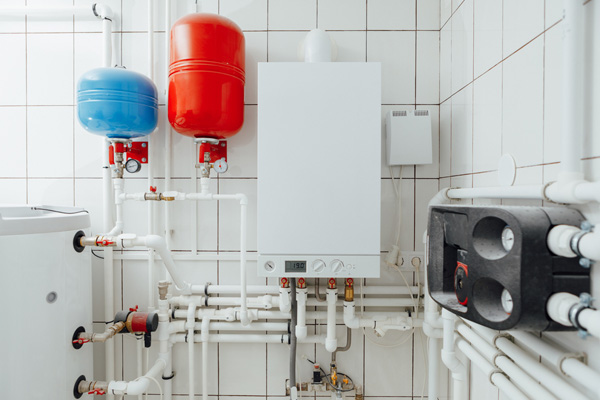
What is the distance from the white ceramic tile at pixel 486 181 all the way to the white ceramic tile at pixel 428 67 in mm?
447

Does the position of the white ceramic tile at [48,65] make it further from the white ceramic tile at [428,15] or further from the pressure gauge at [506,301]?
the pressure gauge at [506,301]

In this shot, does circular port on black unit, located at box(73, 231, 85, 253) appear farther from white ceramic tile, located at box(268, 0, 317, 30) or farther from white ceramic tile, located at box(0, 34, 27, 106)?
white ceramic tile, located at box(268, 0, 317, 30)

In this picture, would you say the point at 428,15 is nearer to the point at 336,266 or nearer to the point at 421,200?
the point at 421,200

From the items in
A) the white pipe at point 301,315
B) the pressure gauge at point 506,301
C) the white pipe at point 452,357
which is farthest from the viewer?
the white pipe at point 301,315

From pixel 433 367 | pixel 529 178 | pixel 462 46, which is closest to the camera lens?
pixel 529 178

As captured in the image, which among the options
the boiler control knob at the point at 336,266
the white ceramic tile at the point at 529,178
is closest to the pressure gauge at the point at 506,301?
the white ceramic tile at the point at 529,178

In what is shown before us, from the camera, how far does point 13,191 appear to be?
1360mm

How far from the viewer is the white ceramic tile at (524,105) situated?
763 mm

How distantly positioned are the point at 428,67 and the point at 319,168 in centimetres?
71

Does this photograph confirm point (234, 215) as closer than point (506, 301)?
No

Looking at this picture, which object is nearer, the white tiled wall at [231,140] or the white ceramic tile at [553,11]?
the white ceramic tile at [553,11]

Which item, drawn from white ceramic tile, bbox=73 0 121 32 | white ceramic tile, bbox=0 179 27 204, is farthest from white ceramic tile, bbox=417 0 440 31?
white ceramic tile, bbox=0 179 27 204

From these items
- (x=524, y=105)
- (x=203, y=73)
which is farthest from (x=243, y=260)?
(x=524, y=105)

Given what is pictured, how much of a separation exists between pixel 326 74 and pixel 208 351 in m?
1.22
